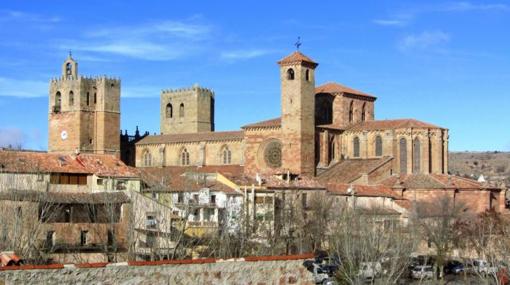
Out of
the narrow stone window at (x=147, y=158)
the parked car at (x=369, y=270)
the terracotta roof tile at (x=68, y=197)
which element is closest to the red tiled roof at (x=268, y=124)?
the narrow stone window at (x=147, y=158)

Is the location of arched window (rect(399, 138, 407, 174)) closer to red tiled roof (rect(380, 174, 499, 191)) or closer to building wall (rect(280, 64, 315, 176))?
red tiled roof (rect(380, 174, 499, 191))

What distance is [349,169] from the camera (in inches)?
3499

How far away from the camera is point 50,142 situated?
111000 mm

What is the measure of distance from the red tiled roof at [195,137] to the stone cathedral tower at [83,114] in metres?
4.09

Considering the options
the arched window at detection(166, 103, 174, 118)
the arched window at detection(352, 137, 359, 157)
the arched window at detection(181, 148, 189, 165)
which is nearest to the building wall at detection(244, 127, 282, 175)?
the arched window at detection(352, 137, 359, 157)

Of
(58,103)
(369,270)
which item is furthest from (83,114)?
(369,270)

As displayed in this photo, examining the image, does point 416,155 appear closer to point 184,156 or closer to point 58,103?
point 184,156

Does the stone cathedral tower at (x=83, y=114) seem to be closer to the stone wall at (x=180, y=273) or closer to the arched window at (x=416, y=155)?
the arched window at (x=416, y=155)

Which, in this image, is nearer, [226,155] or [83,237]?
[83,237]

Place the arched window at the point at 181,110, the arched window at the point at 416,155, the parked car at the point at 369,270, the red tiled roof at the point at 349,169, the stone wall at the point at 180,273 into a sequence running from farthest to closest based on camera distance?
the arched window at the point at 181,110 → the arched window at the point at 416,155 → the red tiled roof at the point at 349,169 → the parked car at the point at 369,270 → the stone wall at the point at 180,273

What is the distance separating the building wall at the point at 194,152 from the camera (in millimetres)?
99562

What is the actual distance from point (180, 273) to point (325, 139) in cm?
6760

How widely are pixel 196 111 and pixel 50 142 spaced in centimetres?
1975

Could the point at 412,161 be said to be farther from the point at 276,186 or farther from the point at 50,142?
the point at 50,142
